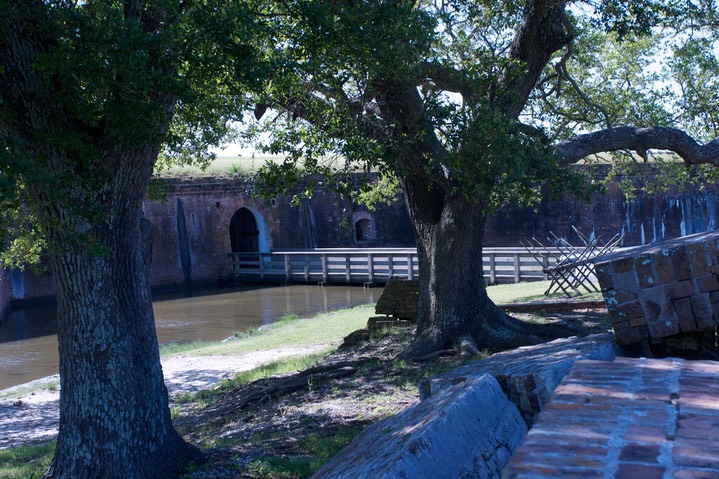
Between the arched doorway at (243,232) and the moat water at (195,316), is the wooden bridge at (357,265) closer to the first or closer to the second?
the moat water at (195,316)

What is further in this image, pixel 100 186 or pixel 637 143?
pixel 637 143

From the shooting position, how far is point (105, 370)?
5844 millimetres

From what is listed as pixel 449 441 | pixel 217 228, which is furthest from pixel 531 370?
pixel 217 228

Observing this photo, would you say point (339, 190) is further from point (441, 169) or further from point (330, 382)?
point (330, 382)

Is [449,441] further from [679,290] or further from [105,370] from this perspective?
[105,370]

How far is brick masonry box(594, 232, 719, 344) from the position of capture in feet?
15.4

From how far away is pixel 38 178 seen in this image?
17.1 feet

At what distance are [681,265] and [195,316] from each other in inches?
820

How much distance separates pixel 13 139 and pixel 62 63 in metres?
0.64

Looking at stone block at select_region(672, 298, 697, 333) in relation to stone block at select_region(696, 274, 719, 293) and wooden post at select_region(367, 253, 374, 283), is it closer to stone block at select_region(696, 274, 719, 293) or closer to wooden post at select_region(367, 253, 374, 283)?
stone block at select_region(696, 274, 719, 293)

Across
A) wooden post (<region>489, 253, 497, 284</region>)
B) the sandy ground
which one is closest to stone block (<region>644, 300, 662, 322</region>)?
the sandy ground

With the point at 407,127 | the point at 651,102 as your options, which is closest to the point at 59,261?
the point at 407,127

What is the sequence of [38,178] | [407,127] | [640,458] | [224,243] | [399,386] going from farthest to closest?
[224,243] → [407,127] → [399,386] → [38,178] → [640,458]

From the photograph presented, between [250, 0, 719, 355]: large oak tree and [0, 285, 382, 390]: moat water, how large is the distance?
9.46 m
